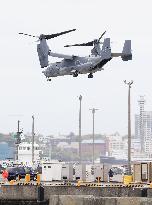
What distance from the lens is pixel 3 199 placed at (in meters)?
51.9

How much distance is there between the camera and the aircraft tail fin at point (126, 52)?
90312 millimetres

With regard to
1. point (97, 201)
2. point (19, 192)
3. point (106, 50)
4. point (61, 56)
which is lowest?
point (97, 201)

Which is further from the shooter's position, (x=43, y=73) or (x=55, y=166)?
(x=43, y=73)

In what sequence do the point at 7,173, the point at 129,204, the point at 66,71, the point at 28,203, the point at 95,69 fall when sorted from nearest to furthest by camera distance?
the point at 129,204
the point at 28,203
the point at 7,173
the point at 95,69
the point at 66,71

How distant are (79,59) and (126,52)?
5958 millimetres

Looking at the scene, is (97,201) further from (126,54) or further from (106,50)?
(106,50)

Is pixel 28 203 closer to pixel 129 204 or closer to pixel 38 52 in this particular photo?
pixel 129 204

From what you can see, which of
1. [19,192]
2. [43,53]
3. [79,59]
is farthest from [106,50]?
[19,192]

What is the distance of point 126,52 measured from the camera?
92875 millimetres

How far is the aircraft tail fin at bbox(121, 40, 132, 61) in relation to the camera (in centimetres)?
9031

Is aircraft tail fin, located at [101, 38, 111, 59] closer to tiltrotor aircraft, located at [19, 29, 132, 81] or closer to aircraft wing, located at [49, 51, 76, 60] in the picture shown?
tiltrotor aircraft, located at [19, 29, 132, 81]

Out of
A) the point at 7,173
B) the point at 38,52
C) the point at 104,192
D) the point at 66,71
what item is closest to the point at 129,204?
the point at 104,192

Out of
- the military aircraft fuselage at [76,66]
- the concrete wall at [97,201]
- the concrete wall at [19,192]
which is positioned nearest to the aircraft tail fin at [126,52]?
the military aircraft fuselage at [76,66]

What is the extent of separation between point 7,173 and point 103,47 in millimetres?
20518
